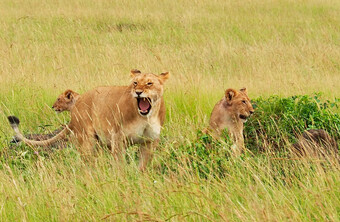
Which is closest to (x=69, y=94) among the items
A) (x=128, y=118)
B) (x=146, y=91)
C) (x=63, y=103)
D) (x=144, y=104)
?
(x=63, y=103)

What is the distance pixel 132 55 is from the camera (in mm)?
12211

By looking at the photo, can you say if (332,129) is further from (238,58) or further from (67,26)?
(67,26)

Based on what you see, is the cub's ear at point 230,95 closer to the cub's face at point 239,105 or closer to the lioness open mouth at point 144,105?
the cub's face at point 239,105

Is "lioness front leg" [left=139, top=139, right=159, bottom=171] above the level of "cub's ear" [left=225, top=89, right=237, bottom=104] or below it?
below

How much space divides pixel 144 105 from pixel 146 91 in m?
0.17

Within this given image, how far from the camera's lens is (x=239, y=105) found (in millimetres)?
6371

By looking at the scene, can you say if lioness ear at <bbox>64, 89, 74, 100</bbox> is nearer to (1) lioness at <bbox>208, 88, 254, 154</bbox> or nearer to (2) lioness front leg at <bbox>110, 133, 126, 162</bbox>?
(2) lioness front leg at <bbox>110, 133, 126, 162</bbox>

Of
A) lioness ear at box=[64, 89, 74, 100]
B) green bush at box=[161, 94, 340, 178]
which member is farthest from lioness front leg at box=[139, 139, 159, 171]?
lioness ear at box=[64, 89, 74, 100]

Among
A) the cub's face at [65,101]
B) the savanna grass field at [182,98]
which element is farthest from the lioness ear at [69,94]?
the savanna grass field at [182,98]

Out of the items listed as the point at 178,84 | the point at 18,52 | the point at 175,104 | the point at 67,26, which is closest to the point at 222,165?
the point at 175,104

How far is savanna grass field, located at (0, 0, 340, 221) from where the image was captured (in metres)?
4.41

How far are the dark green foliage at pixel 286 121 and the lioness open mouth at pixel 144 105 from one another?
1.24 metres

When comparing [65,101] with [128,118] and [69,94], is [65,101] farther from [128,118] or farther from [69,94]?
[128,118]

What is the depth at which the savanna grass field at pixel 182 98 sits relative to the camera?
4.41m
